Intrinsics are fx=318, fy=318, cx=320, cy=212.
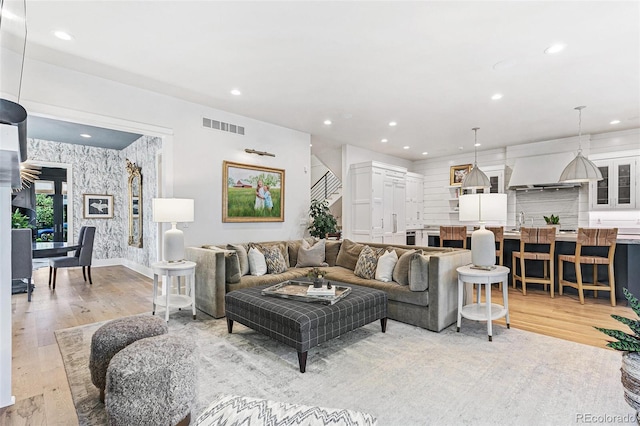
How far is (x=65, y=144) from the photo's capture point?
7.13 meters

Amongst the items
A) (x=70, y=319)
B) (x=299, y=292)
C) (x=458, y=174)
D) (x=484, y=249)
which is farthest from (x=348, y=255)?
(x=458, y=174)

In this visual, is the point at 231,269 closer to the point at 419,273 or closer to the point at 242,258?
the point at 242,258

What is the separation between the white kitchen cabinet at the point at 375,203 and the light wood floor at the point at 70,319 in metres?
2.84

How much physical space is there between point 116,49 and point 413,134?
5.13 m

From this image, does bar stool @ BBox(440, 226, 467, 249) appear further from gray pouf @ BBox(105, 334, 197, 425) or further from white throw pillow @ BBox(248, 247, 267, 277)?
gray pouf @ BBox(105, 334, 197, 425)

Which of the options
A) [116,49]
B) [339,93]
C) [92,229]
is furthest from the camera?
[92,229]

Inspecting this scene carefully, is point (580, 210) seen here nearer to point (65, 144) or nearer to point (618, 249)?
point (618, 249)

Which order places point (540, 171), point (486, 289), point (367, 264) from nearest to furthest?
point (486, 289), point (367, 264), point (540, 171)

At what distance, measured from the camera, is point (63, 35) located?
116 inches

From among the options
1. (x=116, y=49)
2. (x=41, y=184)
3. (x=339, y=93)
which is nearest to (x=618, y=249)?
(x=339, y=93)

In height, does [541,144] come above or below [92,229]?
above

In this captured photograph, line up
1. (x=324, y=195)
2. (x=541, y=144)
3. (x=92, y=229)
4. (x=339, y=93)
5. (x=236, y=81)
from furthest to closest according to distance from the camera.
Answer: (x=324, y=195), (x=541, y=144), (x=92, y=229), (x=339, y=93), (x=236, y=81)

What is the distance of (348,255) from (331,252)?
1.33 feet

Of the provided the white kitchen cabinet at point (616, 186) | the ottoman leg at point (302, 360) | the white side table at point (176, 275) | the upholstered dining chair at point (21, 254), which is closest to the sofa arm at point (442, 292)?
the ottoman leg at point (302, 360)
